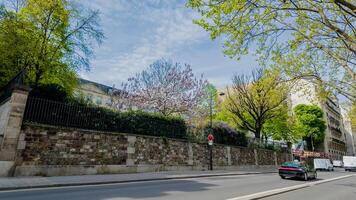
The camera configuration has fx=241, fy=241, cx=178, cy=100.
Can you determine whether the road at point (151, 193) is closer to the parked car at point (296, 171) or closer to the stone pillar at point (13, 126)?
the stone pillar at point (13, 126)

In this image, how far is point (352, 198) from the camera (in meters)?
9.66

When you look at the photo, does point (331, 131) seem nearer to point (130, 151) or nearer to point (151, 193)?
point (130, 151)

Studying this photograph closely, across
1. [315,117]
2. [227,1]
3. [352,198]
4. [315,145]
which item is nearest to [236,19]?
[227,1]

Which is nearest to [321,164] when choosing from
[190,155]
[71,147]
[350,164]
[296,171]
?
[350,164]

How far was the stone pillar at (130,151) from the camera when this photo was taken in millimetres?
16078

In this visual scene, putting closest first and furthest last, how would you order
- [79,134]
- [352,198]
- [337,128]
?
1. [352,198]
2. [79,134]
3. [337,128]

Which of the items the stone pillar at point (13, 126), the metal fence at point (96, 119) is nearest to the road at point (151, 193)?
the stone pillar at point (13, 126)

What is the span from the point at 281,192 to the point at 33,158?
38.5 feet

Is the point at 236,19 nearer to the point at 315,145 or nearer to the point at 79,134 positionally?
the point at 79,134

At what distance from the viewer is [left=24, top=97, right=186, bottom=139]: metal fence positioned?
1294 centimetres

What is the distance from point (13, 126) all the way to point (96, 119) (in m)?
4.63

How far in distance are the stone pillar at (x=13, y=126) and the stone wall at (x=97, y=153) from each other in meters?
0.37

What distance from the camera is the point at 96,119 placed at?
1529cm

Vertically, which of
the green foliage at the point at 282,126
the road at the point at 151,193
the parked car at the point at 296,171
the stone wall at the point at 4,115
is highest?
the green foliage at the point at 282,126
